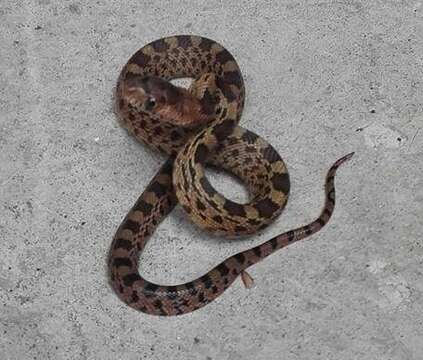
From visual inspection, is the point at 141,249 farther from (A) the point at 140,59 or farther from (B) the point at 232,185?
(A) the point at 140,59

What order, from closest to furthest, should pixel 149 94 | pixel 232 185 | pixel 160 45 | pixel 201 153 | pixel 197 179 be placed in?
pixel 149 94
pixel 197 179
pixel 201 153
pixel 232 185
pixel 160 45

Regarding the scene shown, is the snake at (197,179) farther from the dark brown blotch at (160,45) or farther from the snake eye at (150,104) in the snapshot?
the dark brown blotch at (160,45)

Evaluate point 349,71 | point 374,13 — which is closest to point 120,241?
point 349,71

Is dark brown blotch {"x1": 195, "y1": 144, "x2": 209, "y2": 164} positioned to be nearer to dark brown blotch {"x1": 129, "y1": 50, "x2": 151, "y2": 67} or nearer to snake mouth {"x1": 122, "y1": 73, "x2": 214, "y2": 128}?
snake mouth {"x1": 122, "y1": 73, "x2": 214, "y2": 128}

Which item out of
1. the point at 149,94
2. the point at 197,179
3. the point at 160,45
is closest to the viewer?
the point at 149,94

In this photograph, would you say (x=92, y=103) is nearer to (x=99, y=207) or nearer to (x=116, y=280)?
(x=99, y=207)

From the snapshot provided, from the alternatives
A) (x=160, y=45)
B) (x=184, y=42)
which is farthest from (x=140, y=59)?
(x=184, y=42)

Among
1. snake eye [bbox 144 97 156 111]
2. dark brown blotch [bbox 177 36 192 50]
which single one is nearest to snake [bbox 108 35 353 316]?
snake eye [bbox 144 97 156 111]
